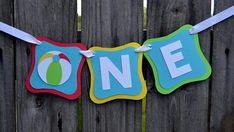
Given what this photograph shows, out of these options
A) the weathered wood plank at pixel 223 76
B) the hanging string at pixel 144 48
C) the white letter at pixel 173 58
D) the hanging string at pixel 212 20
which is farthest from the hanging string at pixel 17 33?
the weathered wood plank at pixel 223 76

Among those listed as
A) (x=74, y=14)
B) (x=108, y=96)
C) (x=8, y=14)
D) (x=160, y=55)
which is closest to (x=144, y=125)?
(x=108, y=96)

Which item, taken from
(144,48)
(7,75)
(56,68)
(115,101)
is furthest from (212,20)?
(7,75)

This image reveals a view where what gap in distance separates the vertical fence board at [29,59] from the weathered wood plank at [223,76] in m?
0.70

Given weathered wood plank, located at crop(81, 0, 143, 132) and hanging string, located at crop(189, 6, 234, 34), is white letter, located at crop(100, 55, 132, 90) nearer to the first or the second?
weathered wood plank, located at crop(81, 0, 143, 132)

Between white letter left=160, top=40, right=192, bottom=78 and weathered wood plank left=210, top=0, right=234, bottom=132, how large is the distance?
17cm

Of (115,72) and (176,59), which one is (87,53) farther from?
(176,59)

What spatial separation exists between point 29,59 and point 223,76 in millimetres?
964

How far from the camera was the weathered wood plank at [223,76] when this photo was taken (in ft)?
6.04

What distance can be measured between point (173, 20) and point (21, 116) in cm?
89

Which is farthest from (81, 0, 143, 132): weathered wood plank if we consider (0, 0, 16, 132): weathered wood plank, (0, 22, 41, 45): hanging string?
(0, 0, 16, 132): weathered wood plank

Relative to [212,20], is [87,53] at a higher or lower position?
lower

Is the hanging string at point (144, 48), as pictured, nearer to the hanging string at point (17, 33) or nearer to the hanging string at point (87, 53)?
the hanging string at point (87, 53)

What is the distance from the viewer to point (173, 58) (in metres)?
1.79

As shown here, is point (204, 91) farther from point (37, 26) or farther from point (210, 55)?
point (37, 26)
